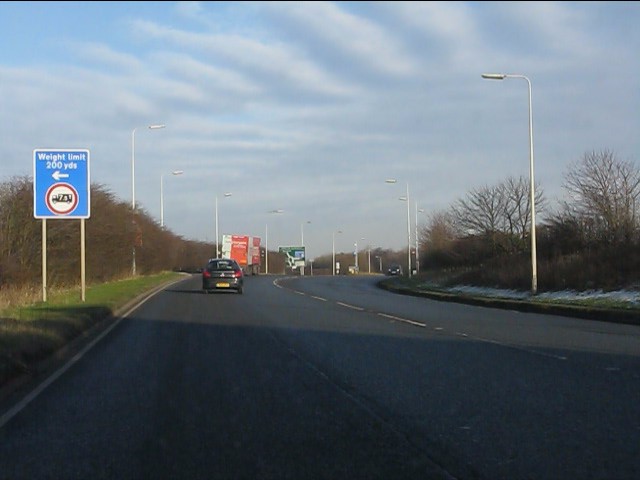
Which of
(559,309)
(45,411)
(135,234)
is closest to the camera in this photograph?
(45,411)

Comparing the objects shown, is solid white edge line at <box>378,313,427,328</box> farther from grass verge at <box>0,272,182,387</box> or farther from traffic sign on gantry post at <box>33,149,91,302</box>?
traffic sign on gantry post at <box>33,149,91,302</box>

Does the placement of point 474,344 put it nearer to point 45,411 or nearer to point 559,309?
point 45,411

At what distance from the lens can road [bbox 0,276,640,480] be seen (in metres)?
7.71

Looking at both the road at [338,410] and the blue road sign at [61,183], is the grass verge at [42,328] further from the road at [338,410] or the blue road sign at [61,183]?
the blue road sign at [61,183]

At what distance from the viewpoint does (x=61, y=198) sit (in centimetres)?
2878

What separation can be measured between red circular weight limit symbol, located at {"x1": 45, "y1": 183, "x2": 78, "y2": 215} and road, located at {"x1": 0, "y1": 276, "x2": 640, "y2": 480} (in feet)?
33.1

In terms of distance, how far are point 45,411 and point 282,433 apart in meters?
3.17

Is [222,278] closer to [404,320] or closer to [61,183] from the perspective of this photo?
[61,183]

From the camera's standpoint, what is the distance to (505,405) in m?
10.5

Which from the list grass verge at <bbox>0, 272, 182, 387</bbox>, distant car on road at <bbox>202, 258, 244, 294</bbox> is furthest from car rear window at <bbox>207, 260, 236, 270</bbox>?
grass verge at <bbox>0, 272, 182, 387</bbox>

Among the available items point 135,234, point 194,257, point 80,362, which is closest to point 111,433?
point 80,362

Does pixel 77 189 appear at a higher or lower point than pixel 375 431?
higher

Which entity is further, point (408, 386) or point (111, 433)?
point (408, 386)

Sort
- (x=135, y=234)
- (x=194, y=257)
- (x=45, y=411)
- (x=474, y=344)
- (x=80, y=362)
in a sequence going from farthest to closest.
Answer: (x=194, y=257) → (x=135, y=234) → (x=474, y=344) → (x=80, y=362) → (x=45, y=411)
